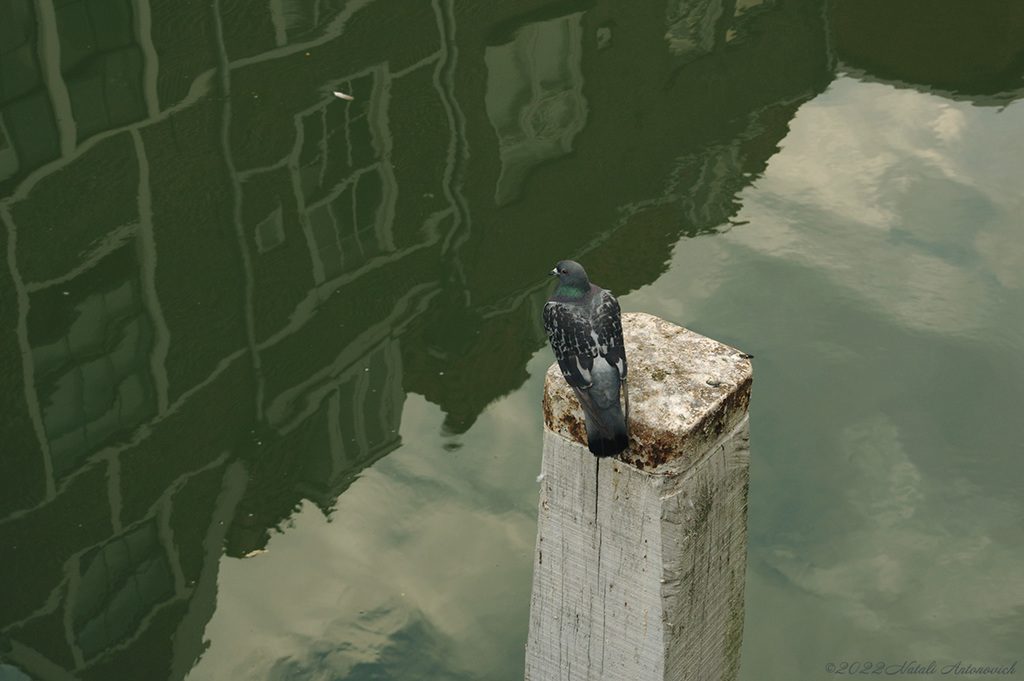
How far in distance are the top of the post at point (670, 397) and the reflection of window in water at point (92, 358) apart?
12.9 ft

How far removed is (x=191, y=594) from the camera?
5090mm

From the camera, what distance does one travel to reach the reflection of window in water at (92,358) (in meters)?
6.11

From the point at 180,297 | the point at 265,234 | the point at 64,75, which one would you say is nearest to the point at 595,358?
the point at 180,297

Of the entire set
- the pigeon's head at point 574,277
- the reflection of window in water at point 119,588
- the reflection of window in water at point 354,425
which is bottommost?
the reflection of window in water at point 119,588

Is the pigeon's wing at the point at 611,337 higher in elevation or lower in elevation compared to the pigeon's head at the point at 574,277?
higher

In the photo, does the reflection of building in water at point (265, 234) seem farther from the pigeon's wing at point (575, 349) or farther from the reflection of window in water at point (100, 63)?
the pigeon's wing at point (575, 349)

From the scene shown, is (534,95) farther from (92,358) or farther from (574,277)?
(574,277)

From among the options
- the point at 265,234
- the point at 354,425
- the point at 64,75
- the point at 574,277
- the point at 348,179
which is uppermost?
the point at 574,277

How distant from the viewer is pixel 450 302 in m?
6.79

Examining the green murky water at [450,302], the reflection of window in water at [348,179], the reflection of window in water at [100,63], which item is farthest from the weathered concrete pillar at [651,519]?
the reflection of window in water at [100,63]

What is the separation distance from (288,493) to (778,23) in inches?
251

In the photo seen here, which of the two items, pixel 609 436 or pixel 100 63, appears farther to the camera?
pixel 100 63

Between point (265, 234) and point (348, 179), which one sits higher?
point (348, 179)

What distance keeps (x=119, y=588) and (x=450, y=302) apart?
2.59 metres
